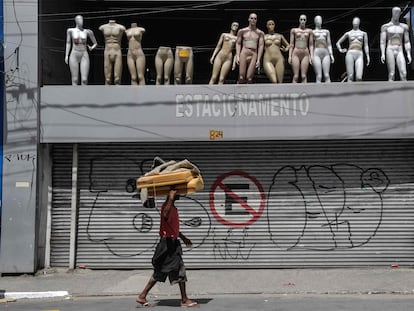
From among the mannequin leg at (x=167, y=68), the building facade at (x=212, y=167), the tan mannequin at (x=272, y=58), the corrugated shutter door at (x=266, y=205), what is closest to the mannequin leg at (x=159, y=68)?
the mannequin leg at (x=167, y=68)

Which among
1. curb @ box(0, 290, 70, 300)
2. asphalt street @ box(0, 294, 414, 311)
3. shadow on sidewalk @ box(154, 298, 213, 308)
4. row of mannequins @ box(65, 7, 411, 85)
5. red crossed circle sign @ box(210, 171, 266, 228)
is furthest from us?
row of mannequins @ box(65, 7, 411, 85)

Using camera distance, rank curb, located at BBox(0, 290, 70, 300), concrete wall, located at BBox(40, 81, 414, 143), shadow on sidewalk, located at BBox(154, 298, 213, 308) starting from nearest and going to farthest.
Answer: shadow on sidewalk, located at BBox(154, 298, 213, 308)
curb, located at BBox(0, 290, 70, 300)
concrete wall, located at BBox(40, 81, 414, 143)

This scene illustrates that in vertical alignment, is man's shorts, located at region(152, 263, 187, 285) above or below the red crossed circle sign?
below

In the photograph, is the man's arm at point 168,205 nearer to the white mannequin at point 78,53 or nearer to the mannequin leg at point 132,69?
the mannequin leg at point 132,69

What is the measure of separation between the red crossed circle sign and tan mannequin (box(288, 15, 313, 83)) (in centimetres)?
225

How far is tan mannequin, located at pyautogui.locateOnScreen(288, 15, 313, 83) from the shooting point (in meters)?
11.2

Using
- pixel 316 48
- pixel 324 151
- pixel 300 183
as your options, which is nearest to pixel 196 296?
pixel 300 183

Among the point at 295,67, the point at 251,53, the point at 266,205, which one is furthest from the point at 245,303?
the point at 251,53

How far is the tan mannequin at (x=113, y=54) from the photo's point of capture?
443 inches

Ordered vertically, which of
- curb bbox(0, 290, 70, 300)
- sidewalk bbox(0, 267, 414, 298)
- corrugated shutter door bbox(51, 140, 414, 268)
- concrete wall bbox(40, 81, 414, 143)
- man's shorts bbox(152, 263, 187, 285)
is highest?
concrete wall bbox(40, 81, 414, 143)

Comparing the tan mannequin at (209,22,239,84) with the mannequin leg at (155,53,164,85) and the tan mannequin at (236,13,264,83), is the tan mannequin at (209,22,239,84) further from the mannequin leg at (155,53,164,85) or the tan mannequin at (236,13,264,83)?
the mannequin leg at (155,53,164,85)

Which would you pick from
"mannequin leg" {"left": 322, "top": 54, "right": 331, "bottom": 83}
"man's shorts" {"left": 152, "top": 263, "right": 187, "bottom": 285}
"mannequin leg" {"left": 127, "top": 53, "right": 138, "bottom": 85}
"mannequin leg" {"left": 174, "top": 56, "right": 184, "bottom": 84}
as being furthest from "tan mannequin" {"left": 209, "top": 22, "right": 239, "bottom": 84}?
"man's shorts" {"left": 152, "top": 263, "right": 187, "bottom": 285}

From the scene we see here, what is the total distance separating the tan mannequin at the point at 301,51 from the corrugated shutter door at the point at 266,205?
56.6 inches

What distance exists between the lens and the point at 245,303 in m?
8.24
